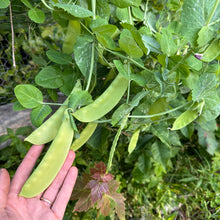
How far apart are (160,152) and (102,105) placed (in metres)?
0.51

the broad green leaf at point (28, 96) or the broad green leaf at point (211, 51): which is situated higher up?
the broad green leaf at point (211, 51)

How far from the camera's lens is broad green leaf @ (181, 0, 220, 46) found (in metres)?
0.47

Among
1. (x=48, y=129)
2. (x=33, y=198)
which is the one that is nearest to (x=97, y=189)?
(x=33, y=198)

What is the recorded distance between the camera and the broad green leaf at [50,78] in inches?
22.6

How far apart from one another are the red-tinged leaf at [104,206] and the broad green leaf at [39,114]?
0.41 meters

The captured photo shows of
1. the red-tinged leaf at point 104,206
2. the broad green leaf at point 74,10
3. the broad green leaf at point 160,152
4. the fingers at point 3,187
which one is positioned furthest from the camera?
the broad green leaf at point 160,152

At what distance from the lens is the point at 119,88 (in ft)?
1.75

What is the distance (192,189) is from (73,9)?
1143 mm

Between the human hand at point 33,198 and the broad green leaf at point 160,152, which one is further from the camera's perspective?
the broad green leaf at point 160,152

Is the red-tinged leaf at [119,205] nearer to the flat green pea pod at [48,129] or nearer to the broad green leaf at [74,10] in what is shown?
the flat green pea pod at [48,129]

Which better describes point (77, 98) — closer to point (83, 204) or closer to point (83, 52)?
point (83, 52)

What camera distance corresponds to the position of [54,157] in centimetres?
51

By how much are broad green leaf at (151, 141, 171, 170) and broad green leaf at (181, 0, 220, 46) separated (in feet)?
1.82

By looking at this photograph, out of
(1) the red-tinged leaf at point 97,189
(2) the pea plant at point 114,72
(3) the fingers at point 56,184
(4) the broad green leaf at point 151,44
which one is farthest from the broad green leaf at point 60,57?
(1) the red-tinged leaf at point 97,189
